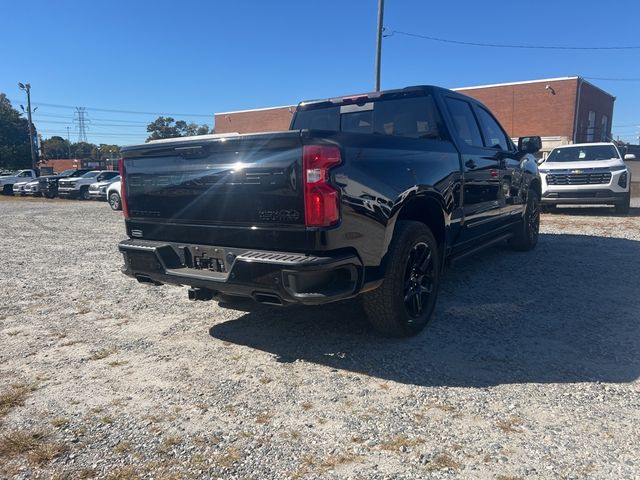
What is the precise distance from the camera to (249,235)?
135 inches

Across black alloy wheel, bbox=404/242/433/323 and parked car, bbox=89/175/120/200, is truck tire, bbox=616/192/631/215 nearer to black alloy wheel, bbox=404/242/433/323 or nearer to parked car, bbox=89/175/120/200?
black alloy wheel, bbox=404/242/433/323

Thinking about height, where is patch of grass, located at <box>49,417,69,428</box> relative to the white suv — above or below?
below

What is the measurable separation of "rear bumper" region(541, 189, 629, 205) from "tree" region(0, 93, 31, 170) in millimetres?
55987

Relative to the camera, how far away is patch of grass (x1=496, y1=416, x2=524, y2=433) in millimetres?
2713

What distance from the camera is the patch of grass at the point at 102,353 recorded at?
388cm

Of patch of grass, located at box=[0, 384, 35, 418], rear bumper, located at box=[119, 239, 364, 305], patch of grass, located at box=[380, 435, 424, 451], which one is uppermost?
rear bumper, located at box=[119, 239, 364, 305]

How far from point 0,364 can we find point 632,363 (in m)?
4.67

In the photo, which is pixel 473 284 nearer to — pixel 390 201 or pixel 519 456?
pixel 390 201

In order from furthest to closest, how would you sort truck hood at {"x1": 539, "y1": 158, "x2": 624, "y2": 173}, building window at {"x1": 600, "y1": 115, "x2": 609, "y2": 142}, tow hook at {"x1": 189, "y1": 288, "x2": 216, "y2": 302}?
building window at {"x1": 600, "y1": 115, "x2": 609, "y2": 142} < truck hood at {"x1": 539, "y1": 158, "x2": 624, "y2": 173} < tow hook at {"x1": 189, "y1": 288, "x2": 216, "y2": 302}

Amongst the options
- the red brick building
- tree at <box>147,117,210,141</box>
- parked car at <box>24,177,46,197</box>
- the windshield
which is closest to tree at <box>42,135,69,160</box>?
tree at <box>147,117,210,141</box>

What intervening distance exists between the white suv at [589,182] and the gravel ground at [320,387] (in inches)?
269

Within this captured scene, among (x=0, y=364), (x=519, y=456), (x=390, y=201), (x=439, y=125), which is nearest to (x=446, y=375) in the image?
(x=519, y=456)

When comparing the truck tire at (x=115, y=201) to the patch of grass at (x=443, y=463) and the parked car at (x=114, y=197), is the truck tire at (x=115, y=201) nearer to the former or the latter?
the parked car at (x=114, y=197)

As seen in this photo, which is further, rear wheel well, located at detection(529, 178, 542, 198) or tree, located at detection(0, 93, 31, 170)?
tree, located at detection(0, 93, 31, 170)
